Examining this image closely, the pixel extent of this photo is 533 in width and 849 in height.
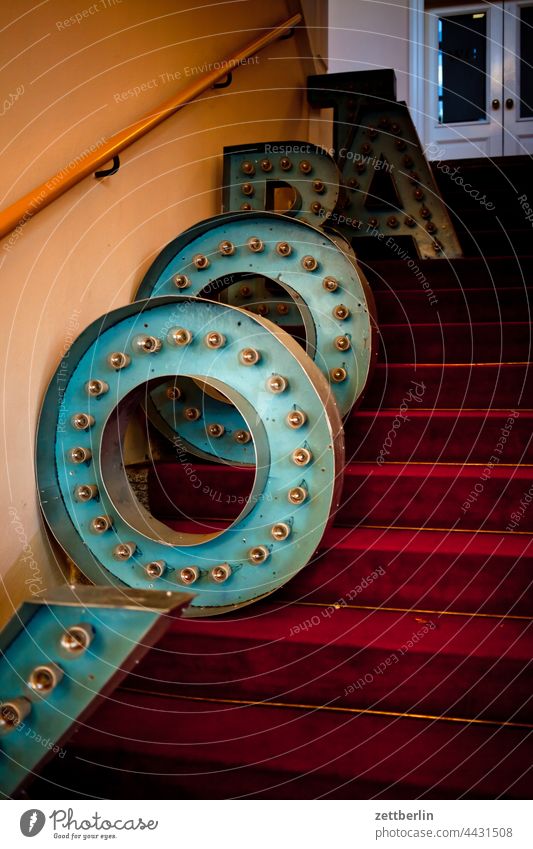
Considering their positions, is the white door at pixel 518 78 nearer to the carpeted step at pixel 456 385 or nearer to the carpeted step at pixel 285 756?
the carpeted step at pixel 456 385

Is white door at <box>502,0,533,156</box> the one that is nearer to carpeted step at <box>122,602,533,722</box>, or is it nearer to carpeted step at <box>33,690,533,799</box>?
carpeted step at <box>122,602,533,722</box>

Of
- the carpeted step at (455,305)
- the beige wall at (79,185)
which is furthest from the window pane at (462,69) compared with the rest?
the carpeted step at (455,305)

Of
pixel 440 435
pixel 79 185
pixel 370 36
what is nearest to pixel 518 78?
pixel 370 36

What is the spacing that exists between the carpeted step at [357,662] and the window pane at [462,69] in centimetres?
603

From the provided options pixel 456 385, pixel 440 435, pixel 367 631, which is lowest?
pixel 367 631

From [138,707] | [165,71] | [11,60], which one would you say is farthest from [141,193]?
[138,707]

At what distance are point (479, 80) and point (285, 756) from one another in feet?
21.3

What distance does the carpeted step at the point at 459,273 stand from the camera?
288 cm

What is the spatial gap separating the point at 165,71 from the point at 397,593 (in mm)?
1791

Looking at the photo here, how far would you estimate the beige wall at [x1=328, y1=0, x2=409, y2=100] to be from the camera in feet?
21.1

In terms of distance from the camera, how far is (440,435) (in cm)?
209

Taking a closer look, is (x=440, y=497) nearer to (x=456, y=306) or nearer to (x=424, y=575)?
(x=424, y=575)

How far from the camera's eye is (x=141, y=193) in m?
2.31
